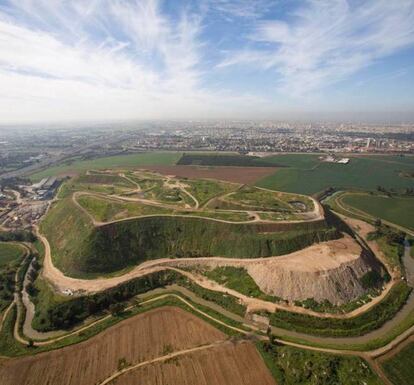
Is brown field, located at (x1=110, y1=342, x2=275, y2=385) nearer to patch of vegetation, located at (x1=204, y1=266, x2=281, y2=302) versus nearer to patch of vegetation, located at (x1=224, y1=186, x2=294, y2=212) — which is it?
patch of vegetation, located at (x1=204, y1=266, x2=281, y2=302)

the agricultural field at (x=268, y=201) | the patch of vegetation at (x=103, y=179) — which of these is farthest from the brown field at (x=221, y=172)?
the agricultural field at (x=268, y=201)

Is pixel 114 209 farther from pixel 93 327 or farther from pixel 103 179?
pixel 103 179

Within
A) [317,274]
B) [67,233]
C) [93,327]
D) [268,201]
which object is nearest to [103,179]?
[67,233]

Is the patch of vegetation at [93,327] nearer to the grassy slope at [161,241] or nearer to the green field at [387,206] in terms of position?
the grassy slope at [161,241]

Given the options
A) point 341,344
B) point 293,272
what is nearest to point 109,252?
point 293,272

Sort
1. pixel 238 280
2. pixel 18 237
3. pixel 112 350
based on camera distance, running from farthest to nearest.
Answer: pixel 18 237, pixel 238 280, pixel 112 350

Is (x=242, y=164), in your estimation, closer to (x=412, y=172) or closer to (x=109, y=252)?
(x=412, y=172)
